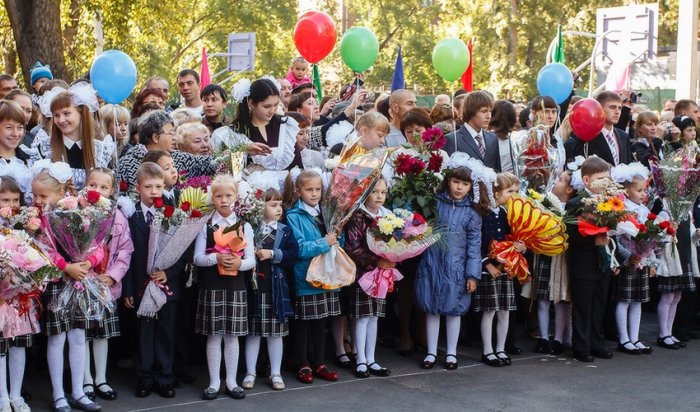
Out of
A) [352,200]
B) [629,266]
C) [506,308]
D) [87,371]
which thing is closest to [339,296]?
[352,200]

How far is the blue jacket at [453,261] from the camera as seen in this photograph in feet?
24.2

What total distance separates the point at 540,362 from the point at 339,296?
69.6 inches

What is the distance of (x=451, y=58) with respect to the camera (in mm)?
10125

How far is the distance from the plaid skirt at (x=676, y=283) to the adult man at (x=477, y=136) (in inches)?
69.4

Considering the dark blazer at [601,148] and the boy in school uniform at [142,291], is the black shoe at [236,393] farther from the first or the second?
the dark blazer at [601,148]

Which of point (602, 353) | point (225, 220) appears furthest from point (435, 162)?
point (602, 353)

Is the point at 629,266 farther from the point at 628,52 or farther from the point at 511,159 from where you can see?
the point at 628,52

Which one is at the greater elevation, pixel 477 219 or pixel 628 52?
pixel 628 52

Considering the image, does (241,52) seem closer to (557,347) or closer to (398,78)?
(398,78)

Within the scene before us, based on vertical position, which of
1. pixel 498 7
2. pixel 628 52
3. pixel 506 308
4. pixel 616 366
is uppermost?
pixel 498 7

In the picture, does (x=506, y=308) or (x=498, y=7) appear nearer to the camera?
(x=506, y=308)

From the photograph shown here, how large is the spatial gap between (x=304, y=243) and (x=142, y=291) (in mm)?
1191

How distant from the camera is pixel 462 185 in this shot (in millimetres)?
7332

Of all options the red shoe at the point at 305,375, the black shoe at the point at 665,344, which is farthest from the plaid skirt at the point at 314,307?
the black shoe at the point at 665,344
